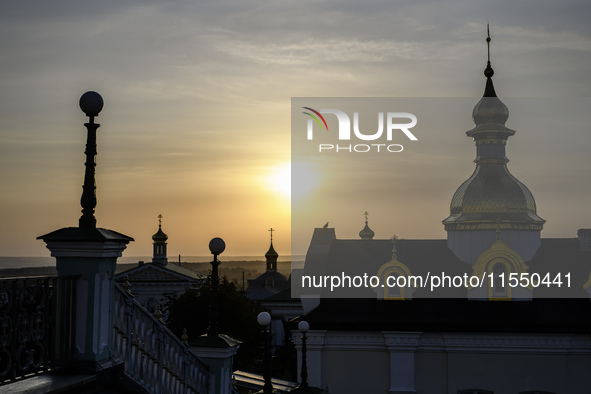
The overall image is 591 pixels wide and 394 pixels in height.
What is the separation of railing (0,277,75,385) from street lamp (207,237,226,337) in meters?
3.22

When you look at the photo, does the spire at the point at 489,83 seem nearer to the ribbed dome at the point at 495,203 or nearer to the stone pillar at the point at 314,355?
the ribbed dome at the point at 495,203

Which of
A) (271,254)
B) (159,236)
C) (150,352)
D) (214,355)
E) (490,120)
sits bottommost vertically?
(271,254)

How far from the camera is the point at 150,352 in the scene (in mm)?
7949

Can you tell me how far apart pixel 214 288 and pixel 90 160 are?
3.40 meters

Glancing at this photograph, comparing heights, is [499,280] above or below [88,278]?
below

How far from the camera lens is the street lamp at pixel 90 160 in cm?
698

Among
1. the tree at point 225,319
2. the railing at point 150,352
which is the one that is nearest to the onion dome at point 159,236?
the tree at point 225,319

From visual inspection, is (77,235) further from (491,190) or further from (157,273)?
(157,273)

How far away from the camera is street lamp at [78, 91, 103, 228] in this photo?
22.9 ft

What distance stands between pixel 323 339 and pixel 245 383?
645 cm

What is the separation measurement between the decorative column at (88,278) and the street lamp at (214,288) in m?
2.91

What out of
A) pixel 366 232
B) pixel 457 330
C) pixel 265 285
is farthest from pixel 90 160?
pixel 265 285

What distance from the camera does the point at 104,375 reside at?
22.7 ft

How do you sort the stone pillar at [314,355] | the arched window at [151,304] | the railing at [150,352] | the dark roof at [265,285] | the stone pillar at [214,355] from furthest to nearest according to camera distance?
the dark roof at [265,285] → the arched window at [151,304] → the stone pillar at [314,355] → the stone pillar at [214,355] → the railing at [150,352]
